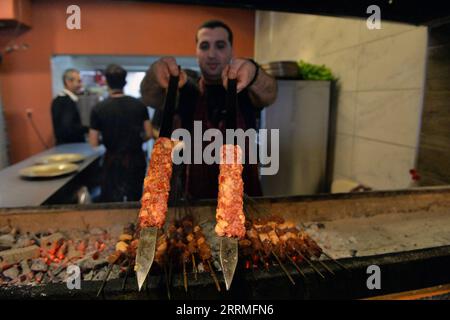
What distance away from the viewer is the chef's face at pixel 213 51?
6.38 ft

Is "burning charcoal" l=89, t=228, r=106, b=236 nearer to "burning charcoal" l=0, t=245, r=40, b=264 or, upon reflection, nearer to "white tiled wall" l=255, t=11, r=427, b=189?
"burning charcoal" l=0, t=245, r=40, b=264

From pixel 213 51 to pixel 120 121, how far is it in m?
1.45

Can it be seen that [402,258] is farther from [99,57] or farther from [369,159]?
[99,57]

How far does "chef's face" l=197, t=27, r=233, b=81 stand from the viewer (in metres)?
1.94

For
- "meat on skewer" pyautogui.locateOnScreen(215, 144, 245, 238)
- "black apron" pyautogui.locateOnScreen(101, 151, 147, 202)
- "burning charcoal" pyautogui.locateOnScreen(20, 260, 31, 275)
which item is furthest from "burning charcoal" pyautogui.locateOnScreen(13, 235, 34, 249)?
"black apron" pyautogui.locateOnScreen(101, 151, 147, 202)

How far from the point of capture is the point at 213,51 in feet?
6.37

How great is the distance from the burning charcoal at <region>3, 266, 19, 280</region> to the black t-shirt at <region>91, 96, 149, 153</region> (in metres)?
1.91

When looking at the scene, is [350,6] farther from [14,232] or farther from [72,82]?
[72,82]

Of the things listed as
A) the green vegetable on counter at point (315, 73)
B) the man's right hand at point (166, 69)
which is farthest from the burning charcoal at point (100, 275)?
the green vegetable on counter at point (315, 73)

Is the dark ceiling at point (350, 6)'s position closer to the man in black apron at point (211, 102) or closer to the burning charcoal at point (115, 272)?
the man in black apron at point (211, 102)

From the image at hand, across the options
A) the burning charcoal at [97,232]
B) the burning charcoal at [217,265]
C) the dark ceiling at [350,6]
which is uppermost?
the dark ceiling at [350,6]

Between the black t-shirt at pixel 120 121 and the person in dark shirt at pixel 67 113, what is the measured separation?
4.43ft

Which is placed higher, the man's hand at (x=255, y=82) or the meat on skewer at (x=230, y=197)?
the man's hand at (x=255, y=82)

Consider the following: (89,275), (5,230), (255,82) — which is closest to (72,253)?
(89,275)
